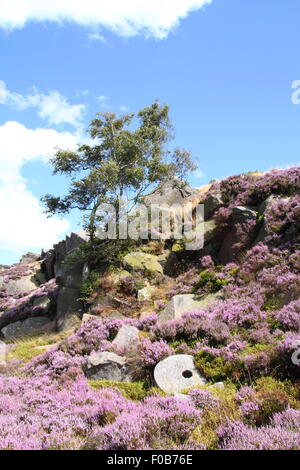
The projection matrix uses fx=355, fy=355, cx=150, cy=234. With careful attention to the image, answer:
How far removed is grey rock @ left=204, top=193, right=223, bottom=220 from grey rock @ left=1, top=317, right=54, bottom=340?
12.6 metres

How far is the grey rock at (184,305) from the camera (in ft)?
47.1

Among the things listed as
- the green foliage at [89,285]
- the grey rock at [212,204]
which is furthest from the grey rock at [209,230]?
the green foliage at [89,285]

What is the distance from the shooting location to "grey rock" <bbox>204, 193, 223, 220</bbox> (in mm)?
23139

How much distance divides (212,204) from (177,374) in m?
15.1

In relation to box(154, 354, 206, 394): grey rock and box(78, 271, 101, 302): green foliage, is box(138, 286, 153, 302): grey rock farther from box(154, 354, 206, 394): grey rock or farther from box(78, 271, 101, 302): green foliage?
box(154, 354, 206, 394): grey rock

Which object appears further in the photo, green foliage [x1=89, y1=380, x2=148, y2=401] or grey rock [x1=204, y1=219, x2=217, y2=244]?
grey rock [x1=204, y1=219, x2=217, y2=244]

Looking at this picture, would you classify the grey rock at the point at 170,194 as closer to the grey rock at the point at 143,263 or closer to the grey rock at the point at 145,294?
the grey rock at the point at 143,263

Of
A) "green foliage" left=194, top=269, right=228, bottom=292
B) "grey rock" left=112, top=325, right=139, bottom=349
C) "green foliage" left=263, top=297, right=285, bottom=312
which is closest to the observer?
"green foliage" left=263, top=297, right=285, bottom=312

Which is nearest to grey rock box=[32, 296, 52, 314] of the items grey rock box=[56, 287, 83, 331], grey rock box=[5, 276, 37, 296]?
grey rock box=[56, 287, 83, 331]

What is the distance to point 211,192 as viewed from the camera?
2473cm

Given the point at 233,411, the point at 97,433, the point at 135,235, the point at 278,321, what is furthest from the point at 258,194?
the point at 97,433

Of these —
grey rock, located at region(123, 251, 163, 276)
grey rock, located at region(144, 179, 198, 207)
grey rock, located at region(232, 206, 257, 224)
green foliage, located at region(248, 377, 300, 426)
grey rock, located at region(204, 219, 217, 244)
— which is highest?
grey rock, located at region(144, 179, 198, 207)

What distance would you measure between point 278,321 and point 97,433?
7.07m

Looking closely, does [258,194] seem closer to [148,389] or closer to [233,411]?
[148,389]
